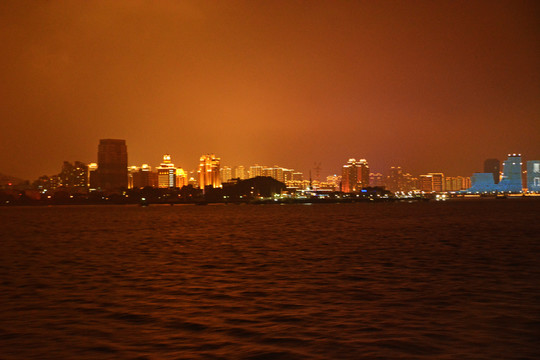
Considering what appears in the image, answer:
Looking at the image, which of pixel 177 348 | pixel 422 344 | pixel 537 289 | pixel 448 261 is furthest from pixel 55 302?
pixel 448 261

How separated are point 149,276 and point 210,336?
10.9m

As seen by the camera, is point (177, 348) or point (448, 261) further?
point (448, 261)

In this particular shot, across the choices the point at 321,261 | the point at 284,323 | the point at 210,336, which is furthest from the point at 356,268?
the point at 210,336

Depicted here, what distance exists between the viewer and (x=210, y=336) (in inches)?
512

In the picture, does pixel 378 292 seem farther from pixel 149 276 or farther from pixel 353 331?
pixel 149 276

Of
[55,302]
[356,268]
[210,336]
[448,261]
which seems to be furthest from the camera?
[448,261]

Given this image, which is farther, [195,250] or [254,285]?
[195,250]

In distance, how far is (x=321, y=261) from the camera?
28.1m

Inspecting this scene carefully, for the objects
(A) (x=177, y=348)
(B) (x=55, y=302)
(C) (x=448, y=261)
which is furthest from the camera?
(C) (x=448, y=261)

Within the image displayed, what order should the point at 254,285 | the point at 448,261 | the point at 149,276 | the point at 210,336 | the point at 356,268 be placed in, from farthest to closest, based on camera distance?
the point at 448,261 < the point at 356,268 < the point at 149,276 < the point at 254,285 < the point at 210,336

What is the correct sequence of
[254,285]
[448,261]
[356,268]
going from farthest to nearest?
Result: 1. [448,261]
2. [356,268]
3. [254,285]

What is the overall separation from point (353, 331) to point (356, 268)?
478 inches

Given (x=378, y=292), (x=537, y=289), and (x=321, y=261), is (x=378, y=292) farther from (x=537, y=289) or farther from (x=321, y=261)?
(x=321, y=261)

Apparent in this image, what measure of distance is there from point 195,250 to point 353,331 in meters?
23.2
